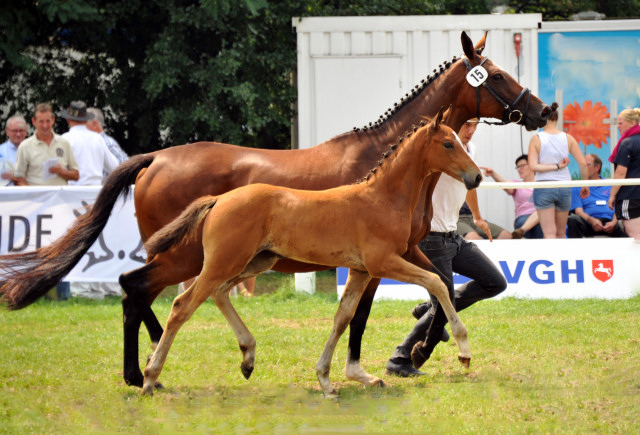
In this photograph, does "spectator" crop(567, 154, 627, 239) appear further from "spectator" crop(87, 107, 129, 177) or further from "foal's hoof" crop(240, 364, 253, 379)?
"foal's hoof" crop(240, 364, 253, 379)

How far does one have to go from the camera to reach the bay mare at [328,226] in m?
6.12

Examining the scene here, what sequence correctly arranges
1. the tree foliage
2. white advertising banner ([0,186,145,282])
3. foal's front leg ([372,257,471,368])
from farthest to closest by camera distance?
the tree foliage, white advertising banner ([0,186,145,282]), foal's front leg ([372,257,471,368])

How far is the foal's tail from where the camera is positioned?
6.97 meters

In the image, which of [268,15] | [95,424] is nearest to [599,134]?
[268,15]

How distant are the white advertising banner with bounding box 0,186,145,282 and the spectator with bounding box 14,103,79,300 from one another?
1.67 feet

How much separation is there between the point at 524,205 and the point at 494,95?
5.25 metres

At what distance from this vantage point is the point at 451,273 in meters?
7.09

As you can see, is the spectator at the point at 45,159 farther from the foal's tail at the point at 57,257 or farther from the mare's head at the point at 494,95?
the mare's head at the point at 494,95

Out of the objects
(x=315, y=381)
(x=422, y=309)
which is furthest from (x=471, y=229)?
(x=315, y=381)

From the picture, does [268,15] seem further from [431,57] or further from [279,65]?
[431,57]

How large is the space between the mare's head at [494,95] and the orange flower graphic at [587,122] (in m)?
5.88

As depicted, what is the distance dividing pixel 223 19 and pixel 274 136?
2.40 metres

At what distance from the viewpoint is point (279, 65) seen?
13.5m

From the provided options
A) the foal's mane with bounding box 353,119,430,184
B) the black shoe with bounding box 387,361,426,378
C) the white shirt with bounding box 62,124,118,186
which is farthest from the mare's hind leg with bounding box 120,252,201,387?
the white shirt with bounding box 62,124,118,186
